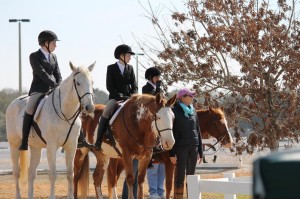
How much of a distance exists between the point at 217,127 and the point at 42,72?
3.54m

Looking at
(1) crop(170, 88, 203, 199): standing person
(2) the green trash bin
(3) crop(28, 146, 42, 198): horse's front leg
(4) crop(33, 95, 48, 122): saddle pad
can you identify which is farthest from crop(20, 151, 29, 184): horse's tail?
(2) the green trash bin

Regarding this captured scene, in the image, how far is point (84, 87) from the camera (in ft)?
36.3

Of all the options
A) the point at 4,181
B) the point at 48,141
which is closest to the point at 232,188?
the point at 48,141

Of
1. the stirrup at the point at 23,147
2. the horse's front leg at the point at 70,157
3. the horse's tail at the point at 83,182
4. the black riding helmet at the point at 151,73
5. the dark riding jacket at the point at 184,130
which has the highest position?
Answer: the black riding helmet at the point at 151,73

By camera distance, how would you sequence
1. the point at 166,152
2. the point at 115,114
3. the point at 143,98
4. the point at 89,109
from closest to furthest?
the point at 89,109
the point at 143,98
the point at 115,114
the point at 166,152

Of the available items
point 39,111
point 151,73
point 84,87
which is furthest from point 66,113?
point 151,73

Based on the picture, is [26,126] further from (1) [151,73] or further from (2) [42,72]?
(1) [151,73]

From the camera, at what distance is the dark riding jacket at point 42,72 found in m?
11.7

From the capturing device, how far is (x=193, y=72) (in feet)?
58.1

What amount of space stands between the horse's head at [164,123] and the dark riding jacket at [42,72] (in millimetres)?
1762

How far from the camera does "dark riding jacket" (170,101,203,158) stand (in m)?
11.6

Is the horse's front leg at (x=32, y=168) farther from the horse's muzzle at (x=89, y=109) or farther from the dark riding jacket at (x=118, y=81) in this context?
the horse's muzzle at (x=89, y=109)

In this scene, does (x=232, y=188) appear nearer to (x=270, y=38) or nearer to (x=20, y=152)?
(x=20, y=152)

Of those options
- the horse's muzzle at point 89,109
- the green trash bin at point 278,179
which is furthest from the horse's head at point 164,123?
the green trash bin at point 278,179
